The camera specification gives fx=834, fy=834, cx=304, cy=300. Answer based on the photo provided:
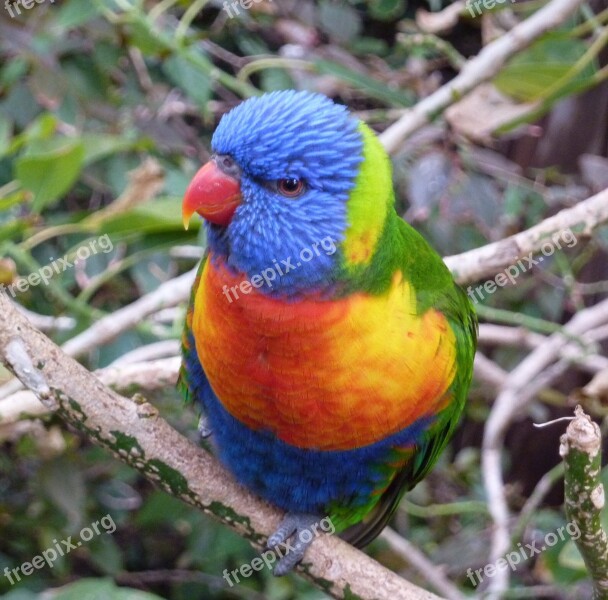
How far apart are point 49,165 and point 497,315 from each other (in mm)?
1102

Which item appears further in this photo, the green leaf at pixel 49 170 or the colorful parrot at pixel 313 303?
the green leaf at pixel 49 170

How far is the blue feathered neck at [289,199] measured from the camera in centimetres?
133

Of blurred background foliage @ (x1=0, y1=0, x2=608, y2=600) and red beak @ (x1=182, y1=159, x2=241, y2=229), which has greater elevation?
red beak @ (x1=182, y1=159, x2=241, y2=229)

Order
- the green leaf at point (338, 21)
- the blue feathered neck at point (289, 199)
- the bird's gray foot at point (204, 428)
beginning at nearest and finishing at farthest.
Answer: the blue feathered neck at point (289, 199), the bird's gray foot at point (204, 428), the green leaf at point (338, 21)

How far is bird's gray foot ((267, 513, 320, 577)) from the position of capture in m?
1.57

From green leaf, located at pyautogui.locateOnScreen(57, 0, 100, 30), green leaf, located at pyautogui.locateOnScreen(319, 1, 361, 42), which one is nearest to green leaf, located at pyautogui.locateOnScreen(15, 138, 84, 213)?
green leaf, located at pyautogui.locateOnScreen(57, 0, 100, 30)

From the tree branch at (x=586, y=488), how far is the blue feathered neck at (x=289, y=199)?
17.6 inches

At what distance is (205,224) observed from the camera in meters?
1.44

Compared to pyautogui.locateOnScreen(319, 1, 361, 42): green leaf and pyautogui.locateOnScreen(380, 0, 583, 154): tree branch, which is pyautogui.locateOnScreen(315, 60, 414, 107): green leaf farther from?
pyautogui.locateOnScreen(319, 1, 361, 42): green leaf

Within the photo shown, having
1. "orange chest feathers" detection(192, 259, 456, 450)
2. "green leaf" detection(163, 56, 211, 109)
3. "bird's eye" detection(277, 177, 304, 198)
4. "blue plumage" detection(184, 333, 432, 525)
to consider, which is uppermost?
"bird's eye" detection(277, 177, 304, 198)

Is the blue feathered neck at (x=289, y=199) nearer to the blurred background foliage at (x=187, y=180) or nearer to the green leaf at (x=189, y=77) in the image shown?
the blurred background foliage at (x=187, y=180)

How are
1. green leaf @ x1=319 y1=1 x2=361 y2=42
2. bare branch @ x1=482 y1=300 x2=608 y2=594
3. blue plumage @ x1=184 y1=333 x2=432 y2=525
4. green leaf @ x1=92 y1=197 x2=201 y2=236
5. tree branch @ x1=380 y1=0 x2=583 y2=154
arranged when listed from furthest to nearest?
green leaf @ x1=319 y1=1 x2=361 y2=42
bare branch @ x1=482 y1=300 x2=608 y2=594
tree branch @ x1=380 y1=0 x2=583 y2=154
green leaf @ x1=92 y1=197 x2=201 y2=236
blue plumage @ x1=184 y1=333 x2=432 y2=525

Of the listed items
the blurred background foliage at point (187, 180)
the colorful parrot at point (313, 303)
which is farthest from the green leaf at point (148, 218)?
the colorful parrot at point (313, 303)

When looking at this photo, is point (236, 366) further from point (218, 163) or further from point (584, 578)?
point (584, 578)
